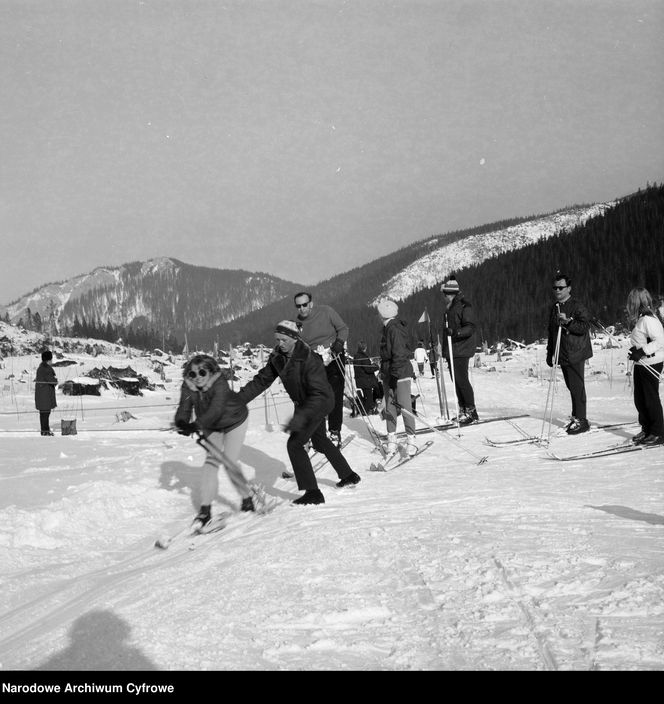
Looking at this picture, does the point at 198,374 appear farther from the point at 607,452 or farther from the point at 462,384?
the point at 462,384

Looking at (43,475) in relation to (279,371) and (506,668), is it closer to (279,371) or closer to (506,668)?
(279,371)

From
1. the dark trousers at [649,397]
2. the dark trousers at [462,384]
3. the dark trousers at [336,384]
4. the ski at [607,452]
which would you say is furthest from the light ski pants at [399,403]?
the dark trousers at [649,397]

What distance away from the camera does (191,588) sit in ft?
12.5

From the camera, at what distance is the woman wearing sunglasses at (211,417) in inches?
225

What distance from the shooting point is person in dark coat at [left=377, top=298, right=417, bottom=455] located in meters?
8.93

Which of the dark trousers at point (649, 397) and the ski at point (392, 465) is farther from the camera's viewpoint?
the ski at point (392, 465)

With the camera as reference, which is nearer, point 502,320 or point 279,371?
point 279,371

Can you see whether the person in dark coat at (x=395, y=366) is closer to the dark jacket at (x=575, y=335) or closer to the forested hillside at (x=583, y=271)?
the dark jacket at (x=575, y=335)

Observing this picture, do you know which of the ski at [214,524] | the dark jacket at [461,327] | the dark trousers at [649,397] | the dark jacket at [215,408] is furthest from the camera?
the dark jacket at [461,327]

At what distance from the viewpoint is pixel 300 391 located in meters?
6.05

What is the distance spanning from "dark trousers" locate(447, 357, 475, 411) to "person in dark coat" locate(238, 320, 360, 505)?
13.0 ft

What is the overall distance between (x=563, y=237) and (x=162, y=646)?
3565 inches

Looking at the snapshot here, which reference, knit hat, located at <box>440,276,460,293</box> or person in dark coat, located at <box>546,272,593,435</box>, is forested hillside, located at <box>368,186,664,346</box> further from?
person in dark coat, located at <box>546,272,593,435</box>
